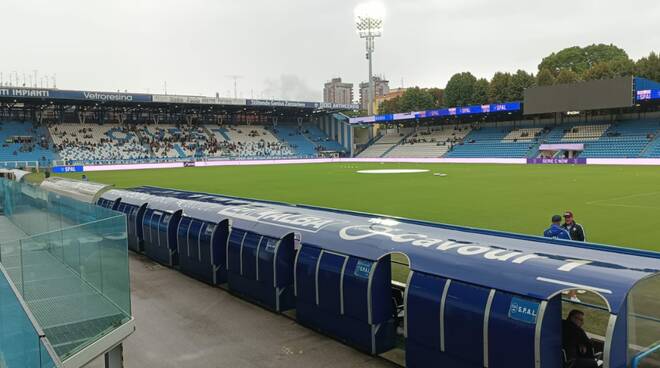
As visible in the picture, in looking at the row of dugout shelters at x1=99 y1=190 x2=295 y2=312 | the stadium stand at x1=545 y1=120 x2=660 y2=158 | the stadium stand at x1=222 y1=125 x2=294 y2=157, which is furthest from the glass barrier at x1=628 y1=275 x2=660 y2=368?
the stadium stand at x1=222 y1=125 x2=294 y2=157

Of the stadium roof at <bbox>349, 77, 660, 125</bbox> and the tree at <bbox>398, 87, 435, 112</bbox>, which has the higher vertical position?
the tree at <bbox>398, 87, 435, 112</bbox>

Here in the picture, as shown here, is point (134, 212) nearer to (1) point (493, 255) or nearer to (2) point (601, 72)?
(1) point (493, 255)

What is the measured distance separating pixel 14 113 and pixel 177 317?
84272mm

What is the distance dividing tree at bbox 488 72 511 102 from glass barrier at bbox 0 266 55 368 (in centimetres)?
9392

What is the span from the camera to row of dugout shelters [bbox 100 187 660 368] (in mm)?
5832

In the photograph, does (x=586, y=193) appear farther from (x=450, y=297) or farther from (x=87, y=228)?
(x=87, y=228)

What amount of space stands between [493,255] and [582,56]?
108737 mm

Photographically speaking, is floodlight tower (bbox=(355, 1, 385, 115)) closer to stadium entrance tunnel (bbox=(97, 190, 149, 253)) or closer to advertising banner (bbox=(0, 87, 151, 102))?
advertising banner (bbox=(0, 87, 151, 102))

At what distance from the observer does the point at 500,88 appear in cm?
9162

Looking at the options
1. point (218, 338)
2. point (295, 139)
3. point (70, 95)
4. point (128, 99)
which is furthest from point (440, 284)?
point (295, 139)

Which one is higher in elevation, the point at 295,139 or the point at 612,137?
the point at 295,139

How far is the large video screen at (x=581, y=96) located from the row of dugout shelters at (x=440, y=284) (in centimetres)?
Result: 5728

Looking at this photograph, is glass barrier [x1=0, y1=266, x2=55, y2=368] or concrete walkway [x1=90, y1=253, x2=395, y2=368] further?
concrete walkway [x1=90, y1=253, x2=395, y2=368]

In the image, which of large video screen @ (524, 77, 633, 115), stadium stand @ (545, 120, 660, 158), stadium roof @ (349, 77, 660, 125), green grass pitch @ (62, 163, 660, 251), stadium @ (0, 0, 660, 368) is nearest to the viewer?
stadium @ (0, 0, 660, 368)
